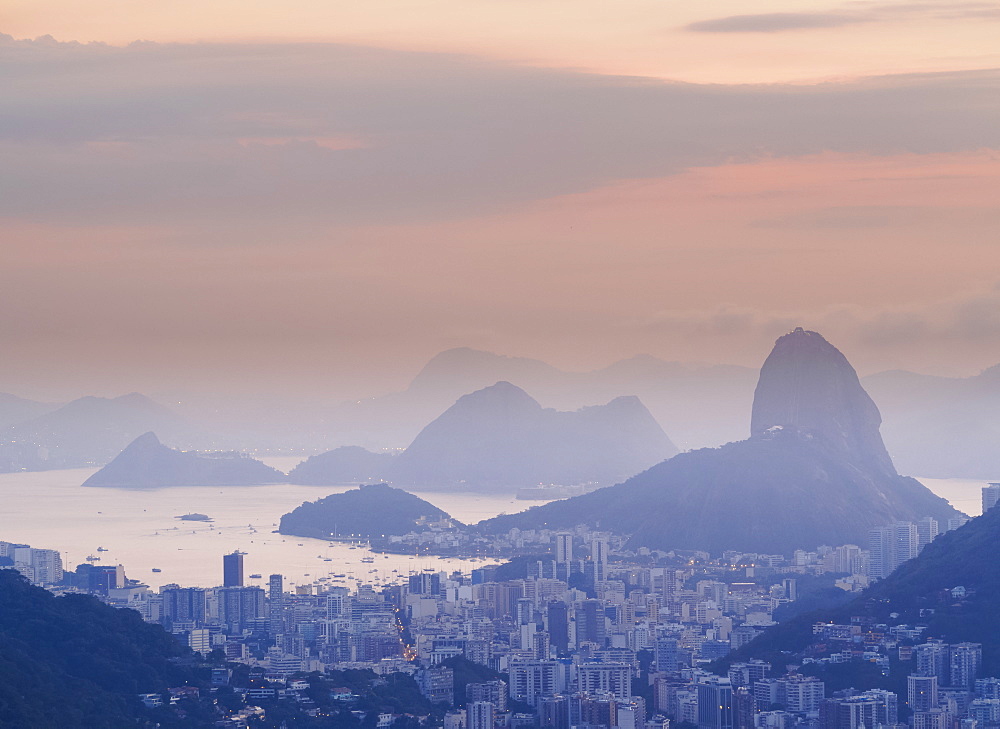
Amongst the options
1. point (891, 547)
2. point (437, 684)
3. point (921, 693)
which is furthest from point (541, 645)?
point (891, 547)

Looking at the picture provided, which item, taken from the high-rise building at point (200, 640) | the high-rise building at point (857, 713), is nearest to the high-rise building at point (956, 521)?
the high-rise building at point (200, 640)

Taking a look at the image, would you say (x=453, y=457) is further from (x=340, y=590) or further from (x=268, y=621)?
(x=268, y=621)

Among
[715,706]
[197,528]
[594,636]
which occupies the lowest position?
[715,706]

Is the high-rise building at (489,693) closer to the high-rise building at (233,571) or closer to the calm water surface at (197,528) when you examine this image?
the high-rise building at (233,571)

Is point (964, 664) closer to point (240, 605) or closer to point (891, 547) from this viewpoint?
point (240, 605)

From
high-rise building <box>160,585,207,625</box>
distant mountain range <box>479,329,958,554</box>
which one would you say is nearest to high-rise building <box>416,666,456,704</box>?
high-rise building <box>160,585,207,625</box>
